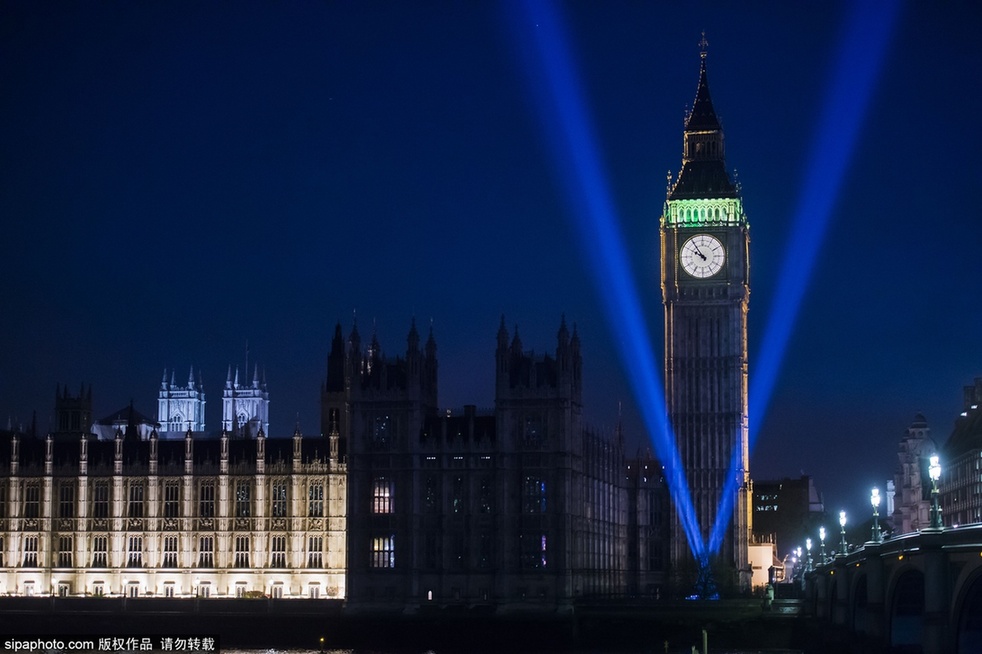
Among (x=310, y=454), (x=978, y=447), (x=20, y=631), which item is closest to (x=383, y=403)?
(x=310, y=454)

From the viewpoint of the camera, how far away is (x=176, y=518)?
144m

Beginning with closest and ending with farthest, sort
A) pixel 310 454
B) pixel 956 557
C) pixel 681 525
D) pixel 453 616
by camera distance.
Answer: pixel 956 557
pixel 453 616
pixel 310 454
pixel 681 525

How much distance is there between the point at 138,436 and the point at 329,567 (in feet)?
91.6

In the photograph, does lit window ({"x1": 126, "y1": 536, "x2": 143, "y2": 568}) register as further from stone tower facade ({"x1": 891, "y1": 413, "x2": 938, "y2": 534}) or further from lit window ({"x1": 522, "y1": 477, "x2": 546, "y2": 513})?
stone tower facade ({"x1": 891, "y1": 413, "x2": 938, "y2": 534})

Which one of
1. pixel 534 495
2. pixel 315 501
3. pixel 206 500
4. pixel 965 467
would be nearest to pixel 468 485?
pixel 534 495

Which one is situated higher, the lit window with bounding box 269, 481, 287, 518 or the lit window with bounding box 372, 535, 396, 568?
the lit window with bounding box 269, 481, 287, 518

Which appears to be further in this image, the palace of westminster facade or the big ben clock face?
the big ben clock face

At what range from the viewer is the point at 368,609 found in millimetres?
128625

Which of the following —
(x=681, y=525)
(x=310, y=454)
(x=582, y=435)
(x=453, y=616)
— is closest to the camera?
(x=453, y=616)

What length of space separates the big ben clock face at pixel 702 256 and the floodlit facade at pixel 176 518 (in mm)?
38696

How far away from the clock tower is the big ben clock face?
0.09 metres

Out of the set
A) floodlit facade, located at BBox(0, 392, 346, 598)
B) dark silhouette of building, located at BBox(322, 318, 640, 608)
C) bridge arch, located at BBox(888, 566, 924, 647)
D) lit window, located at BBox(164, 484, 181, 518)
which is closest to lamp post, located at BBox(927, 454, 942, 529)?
bridge arch, located at BBox(888, 566, 924, 647)

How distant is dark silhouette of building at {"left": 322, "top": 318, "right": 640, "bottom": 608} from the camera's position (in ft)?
417

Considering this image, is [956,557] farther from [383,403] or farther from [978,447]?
[978,447]
